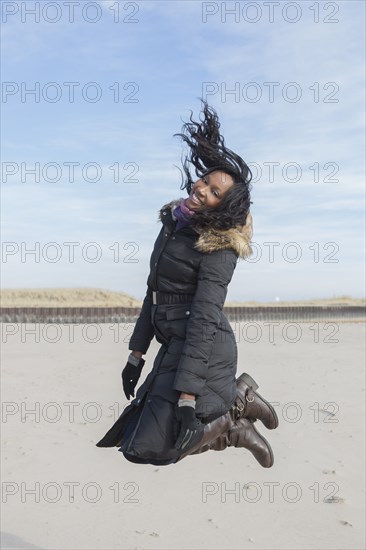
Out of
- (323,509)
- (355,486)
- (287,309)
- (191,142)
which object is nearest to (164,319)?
(191,142)

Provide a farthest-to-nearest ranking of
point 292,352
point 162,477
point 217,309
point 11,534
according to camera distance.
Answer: point 292,352, point 162,477, point 11,534, point 217,309

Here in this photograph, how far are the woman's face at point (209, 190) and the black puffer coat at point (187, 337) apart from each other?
0.51 ft

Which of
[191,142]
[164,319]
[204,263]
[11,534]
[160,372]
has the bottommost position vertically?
[11,534]

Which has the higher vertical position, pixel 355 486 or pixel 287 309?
pixel 287 309

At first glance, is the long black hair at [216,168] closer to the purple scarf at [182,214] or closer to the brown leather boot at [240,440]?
the purple scarf at [182,214]

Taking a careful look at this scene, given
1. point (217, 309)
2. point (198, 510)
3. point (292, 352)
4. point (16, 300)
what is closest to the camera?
point (217, 309)

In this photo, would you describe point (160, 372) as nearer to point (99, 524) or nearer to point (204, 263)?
point (204, 263)

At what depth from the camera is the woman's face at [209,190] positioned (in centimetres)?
412

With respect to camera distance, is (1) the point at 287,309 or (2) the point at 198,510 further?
(1) the point at 287,309

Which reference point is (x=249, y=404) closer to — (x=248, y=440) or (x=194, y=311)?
(x=248, y=440)

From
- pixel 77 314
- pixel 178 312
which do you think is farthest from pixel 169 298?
pixel 77 314

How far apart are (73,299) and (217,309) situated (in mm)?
30155

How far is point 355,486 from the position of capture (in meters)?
10.5

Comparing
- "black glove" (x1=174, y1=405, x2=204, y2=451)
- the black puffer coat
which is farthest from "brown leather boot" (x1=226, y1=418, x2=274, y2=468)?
"black glove" (x1=174, y1=405, x2=204, y2=451)
